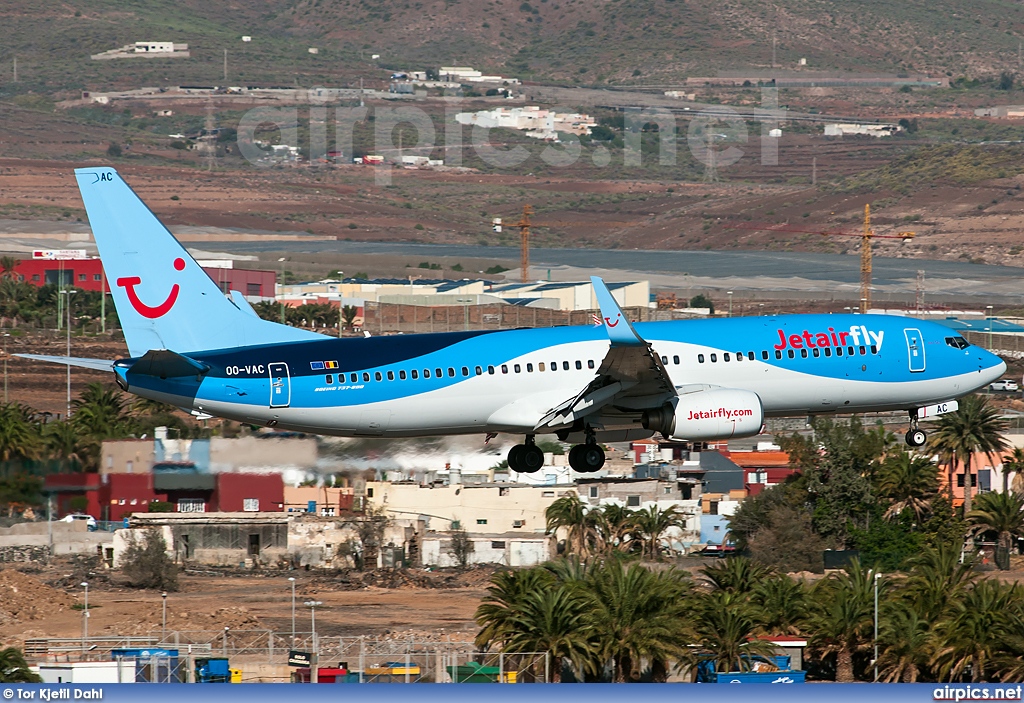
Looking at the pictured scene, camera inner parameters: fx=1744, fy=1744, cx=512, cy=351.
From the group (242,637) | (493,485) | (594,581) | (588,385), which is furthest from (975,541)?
(588,385)

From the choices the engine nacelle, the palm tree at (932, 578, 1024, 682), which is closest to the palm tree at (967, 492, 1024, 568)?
the palm tree at (932, 578, 1024, 682)

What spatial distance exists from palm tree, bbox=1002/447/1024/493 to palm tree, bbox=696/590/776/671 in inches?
1438

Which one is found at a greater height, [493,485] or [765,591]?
[493,485]

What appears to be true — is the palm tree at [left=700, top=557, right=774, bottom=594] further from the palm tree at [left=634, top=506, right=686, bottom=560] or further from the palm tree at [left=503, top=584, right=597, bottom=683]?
the palm tree at [left=634, top=506, right=686, bottom=560]

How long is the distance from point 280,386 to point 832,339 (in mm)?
16265

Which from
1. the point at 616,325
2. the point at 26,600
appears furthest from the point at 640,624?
the point at 26,600

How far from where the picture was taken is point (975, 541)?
88.4m

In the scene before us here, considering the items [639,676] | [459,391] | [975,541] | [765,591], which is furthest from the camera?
[975,541]

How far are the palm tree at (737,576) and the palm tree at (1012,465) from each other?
3099 cm

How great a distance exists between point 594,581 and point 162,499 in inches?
638

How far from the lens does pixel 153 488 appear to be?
59688mm

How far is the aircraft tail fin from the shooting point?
4697 centimetres

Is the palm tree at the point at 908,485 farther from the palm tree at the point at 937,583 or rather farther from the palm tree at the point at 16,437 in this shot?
the palm tree at the point at 16,437

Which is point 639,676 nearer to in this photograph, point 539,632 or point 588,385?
point 539,632
